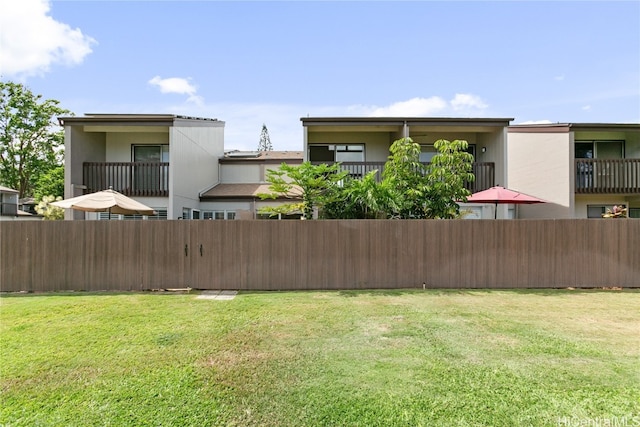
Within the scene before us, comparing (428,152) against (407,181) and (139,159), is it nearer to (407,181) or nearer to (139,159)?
(407,181)

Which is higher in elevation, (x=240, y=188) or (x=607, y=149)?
(x=607, y=149)

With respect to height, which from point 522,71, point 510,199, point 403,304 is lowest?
point 403,304

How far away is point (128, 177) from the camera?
45.0 feet

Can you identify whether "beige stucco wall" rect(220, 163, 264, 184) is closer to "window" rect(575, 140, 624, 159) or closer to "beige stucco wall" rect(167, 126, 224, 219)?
"beige stucco wall" rect(167, 126, 224, 219)

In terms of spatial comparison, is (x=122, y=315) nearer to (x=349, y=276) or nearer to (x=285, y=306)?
(x=285, y=306)

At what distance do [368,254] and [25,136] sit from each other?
110 feet

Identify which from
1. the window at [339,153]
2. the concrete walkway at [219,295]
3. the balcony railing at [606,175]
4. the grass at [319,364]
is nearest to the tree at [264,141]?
the window at [339,153]

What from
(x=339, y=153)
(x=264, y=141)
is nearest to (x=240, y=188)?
(x=339, y=153)

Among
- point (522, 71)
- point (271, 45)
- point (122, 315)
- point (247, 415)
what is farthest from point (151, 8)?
point (522, 71)

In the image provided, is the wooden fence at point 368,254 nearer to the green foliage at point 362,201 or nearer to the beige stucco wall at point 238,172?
the green foliage at point 362,201

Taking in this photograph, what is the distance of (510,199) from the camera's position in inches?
416

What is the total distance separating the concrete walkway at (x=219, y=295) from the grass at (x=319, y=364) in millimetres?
816

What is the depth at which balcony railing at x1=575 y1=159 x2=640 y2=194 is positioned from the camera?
1376 centimetres

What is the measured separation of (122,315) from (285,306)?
291 centimetres
